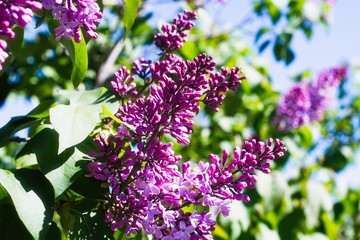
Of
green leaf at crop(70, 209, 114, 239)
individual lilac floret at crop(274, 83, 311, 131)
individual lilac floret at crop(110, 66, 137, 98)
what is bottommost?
green leaf at crop(70, 209, 114, 239)

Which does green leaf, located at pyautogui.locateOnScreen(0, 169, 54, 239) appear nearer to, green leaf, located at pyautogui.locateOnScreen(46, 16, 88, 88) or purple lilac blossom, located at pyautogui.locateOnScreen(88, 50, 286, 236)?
Answer: purple lilac blossom, located at pyautogui.locateOnScreen(88, 50, 286, 236)

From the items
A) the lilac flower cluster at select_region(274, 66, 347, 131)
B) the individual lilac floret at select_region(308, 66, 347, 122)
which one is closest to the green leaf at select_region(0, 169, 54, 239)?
the lilac flower cluster at select_region(274, 66, 347, 131)

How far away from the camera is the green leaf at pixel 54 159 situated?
1.12 meters

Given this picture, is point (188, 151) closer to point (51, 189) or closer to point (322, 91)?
point (322, 91)

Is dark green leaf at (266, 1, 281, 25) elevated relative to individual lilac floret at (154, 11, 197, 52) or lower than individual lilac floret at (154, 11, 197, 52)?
elevated

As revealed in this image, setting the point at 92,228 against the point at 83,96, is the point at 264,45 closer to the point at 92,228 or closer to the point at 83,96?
the point at 83,96

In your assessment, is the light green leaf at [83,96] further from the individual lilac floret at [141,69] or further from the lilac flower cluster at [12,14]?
the lilac flower cluster at [12,14]

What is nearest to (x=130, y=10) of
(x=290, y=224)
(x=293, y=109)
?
(x=290, y=224)

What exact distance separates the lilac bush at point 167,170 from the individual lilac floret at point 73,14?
0.19 m

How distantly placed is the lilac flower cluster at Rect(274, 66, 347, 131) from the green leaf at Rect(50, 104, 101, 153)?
3.21 m

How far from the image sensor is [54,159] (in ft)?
3.76

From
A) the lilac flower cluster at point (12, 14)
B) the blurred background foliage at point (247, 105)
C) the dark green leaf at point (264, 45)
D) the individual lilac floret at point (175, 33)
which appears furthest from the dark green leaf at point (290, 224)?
the lilac flower cluster at point (12, 14)

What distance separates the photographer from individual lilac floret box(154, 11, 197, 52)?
1.46 m

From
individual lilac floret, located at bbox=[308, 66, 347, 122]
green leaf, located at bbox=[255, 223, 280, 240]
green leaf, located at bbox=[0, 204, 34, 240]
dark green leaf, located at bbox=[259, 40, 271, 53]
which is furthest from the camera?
individual lilac floret, located at bbox=[308, 66, 347, 122]
